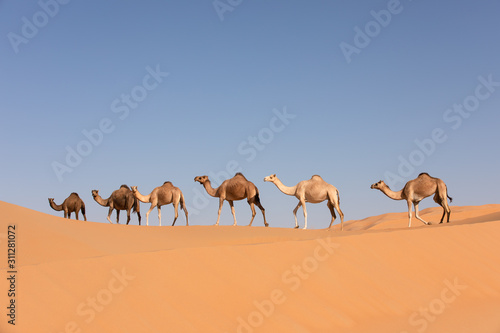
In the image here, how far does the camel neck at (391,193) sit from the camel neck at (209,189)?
6.72m

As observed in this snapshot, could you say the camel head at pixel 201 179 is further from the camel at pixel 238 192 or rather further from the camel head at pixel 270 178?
the camel head at pixel 270 178

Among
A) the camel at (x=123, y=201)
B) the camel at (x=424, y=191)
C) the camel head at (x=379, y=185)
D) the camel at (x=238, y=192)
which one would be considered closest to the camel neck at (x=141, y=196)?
the camel at (x=123, y=201)

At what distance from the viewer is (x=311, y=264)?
687cm

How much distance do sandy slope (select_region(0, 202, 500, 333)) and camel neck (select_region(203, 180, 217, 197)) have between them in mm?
8321

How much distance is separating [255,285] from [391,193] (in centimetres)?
1305

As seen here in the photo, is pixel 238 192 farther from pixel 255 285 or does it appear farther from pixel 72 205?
pixel 255 285

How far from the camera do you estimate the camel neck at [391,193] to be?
1738cm

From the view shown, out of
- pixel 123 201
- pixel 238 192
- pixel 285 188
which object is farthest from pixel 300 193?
pixel 123 201

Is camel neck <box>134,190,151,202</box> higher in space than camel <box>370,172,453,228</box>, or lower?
higher

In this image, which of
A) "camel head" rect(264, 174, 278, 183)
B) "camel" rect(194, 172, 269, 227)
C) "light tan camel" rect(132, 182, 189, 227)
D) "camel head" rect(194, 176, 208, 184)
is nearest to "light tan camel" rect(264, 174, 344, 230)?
"camel head" rect(264, 174, 278, 183)

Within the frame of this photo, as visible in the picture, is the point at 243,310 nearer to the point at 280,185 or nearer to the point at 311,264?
the point at 311,264

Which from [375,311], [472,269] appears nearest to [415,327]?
[375,311]

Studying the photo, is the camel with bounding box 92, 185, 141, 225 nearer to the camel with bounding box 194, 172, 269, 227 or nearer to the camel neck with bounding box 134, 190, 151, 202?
the camel neck with bounding box 134, 190, 151, 202

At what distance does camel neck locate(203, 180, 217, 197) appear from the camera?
700 inches
